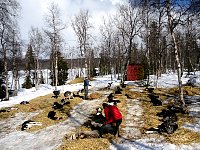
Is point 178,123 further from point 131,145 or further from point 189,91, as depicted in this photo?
point 189,91

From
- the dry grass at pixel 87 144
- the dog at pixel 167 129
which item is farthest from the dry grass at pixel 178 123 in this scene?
the dry grass at pixel 87 144

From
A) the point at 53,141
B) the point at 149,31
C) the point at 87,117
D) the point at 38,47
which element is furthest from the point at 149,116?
the point at 38,47

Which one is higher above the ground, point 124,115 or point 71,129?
point 124,115

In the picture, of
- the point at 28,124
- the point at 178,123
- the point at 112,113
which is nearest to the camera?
the point at 112,113

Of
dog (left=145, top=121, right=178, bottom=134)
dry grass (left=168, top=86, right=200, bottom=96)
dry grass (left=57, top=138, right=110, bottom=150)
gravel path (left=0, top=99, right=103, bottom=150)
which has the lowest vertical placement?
gravel path (left=0, top=99, right=103, bottom=150)

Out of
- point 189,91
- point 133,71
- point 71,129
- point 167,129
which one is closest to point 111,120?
point 167,129

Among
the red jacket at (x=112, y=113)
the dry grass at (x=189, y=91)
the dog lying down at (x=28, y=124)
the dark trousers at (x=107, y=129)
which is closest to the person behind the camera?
the red jacket at (x=112, y=113)

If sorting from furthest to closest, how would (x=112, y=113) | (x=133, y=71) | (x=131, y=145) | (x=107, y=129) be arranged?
1. (x=133, y=71)
2. (x=107, y=129)
3. (x=112, y=113)
4. (x=131, y=145)

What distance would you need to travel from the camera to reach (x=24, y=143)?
1534cm

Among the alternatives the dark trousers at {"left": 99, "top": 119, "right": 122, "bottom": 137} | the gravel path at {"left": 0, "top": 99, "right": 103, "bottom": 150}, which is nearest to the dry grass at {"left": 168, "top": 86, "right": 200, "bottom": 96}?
the gravel path at {"left": 0, "top": 99, "right": 103, "bottom": 150}

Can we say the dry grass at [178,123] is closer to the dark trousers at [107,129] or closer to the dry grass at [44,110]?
the dark trousers at [107,129]

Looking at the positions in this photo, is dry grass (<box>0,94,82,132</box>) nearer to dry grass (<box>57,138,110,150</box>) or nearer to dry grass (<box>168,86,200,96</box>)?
dry grass (<box>57,138,110,150</box>)

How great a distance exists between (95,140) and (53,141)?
237 centimetres

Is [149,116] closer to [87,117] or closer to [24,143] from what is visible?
[87,117]
